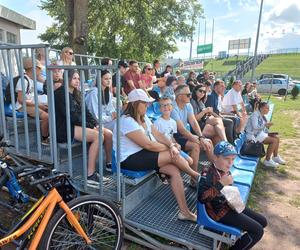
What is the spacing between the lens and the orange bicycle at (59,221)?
94.0 inches

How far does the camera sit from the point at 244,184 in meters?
4.28

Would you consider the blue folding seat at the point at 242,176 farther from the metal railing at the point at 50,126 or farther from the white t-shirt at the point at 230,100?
the white t-shirt at the point at 230,100

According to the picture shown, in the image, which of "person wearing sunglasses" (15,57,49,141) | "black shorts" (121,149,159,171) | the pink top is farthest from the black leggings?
the pink top

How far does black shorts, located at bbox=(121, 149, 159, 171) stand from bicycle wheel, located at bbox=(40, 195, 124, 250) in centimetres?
66

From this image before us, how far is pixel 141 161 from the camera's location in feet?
11.1

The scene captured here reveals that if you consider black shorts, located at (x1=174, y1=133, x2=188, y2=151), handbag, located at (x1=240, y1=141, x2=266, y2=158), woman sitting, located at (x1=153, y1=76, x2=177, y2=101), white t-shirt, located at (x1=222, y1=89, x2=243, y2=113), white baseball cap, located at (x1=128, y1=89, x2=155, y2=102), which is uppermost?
white baseball cap, located at (x1=128, y1=89, x2=155, y2=102)

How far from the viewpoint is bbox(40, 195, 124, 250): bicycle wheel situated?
244 centimetres

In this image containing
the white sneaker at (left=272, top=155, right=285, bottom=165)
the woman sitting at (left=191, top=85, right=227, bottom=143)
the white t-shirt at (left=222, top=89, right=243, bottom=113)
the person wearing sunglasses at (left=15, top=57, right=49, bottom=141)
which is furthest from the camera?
the white t-shirt at (left=222, top=89, right=243, bottom=113)

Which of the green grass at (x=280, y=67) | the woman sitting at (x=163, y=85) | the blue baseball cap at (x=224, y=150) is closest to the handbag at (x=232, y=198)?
the blue baseball cap at (x=224, y=150)

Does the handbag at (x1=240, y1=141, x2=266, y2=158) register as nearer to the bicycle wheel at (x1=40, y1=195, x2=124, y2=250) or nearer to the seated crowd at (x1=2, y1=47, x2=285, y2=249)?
the seated crowd at (x1=2, y1=47, x2=285, y2=249)

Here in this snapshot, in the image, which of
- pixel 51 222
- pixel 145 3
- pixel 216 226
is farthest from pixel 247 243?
pixel 145 3

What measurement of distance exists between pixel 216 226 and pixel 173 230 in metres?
0.47

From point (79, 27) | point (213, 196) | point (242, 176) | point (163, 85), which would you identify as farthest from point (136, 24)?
point (213, 196)

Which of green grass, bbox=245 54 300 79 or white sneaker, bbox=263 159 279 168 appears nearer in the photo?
white sneaker, bbox=263 159 279 168
